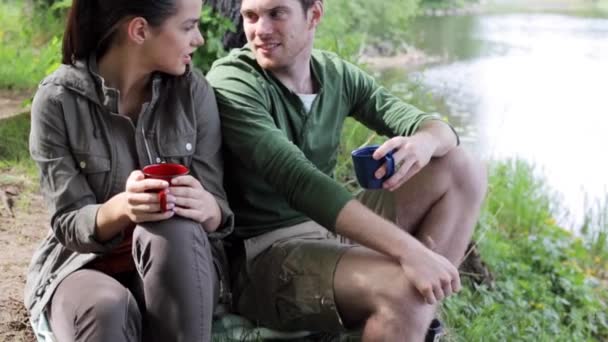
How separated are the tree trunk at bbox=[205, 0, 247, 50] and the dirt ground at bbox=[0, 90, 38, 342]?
3.25 ft

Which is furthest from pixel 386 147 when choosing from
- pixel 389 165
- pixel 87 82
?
pixel 87 82

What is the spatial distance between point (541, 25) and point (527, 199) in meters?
11.0

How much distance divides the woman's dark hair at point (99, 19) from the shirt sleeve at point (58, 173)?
0.44 ft

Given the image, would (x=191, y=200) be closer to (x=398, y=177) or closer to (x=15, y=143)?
(x=398, y=177)

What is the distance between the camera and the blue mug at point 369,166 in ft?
6.91

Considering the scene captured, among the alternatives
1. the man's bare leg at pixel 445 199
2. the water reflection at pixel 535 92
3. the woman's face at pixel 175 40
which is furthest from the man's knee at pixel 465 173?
the water reflection at pixel 535 92

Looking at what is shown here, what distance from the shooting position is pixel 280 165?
2064mm

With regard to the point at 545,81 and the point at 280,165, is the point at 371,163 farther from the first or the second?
the point at 545,81

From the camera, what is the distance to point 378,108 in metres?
2.49

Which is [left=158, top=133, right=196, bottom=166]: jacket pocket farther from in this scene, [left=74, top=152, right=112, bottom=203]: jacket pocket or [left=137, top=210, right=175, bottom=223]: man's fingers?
[left=137, top=210, right=175, bottom=223]: man's fingers

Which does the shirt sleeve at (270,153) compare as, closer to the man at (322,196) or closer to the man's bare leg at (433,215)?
the man at (322,196)

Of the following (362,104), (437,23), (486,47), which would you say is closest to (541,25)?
(437,23)

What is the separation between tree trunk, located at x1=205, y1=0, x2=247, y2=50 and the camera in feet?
10.7

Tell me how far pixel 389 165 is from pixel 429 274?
35cm
